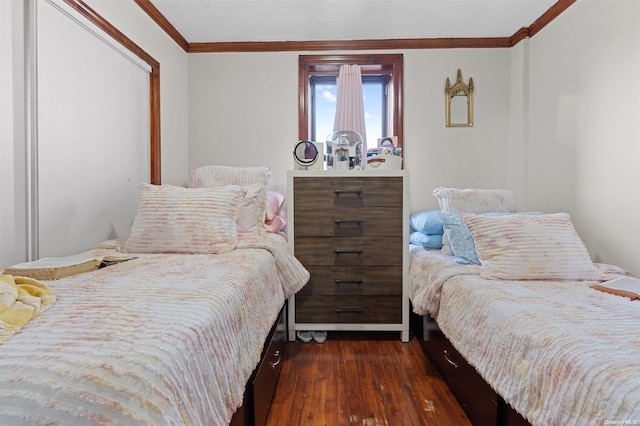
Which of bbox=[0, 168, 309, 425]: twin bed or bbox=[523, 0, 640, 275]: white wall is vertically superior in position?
bbox=[523, 0, 640, 275]: white wall

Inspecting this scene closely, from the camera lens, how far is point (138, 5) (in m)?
2.01

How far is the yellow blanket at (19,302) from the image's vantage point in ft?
2.04

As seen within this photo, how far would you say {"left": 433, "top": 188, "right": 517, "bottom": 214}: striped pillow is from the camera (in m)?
2.07

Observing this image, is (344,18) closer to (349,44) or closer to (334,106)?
(349,44)

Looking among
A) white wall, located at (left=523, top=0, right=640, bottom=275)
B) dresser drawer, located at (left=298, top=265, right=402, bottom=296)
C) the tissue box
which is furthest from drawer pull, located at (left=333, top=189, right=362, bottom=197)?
white wall, located at (left=523, top=0, right=640, bottom=275)

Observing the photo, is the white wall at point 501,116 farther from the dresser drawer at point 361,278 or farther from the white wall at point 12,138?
the dresser drawer at point 361,278

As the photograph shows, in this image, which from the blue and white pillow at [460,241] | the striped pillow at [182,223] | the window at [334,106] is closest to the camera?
the striped pillow at [182,223]

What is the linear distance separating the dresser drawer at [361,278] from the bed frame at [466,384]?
0.26m

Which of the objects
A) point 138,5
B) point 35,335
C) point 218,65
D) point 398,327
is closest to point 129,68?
point 138,5

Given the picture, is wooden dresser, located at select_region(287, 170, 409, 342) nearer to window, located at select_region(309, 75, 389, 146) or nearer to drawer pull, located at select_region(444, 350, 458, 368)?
drawer pull, located at select_region(444, 350, 458, 368)

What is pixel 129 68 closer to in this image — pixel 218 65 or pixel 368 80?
pixel 218 65

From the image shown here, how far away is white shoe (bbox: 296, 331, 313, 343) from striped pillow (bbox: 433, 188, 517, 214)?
114 centimetres

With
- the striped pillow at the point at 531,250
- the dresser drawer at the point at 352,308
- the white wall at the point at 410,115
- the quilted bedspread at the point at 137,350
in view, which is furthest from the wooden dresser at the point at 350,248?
the quilted bedspread at the point at 137,350

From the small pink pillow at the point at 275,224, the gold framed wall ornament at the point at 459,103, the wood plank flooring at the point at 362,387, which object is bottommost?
the wood plank flooring at the point at 362,387
